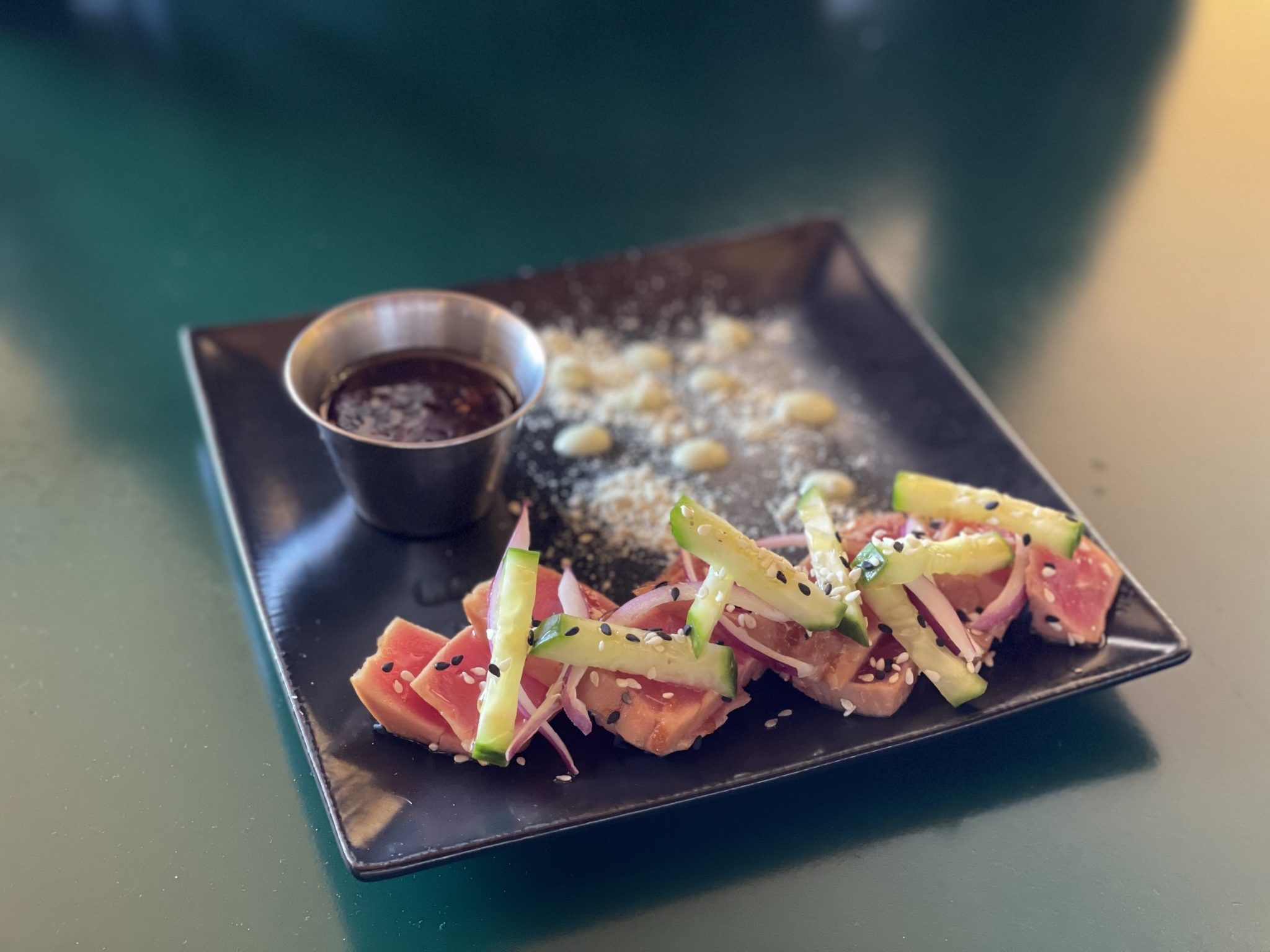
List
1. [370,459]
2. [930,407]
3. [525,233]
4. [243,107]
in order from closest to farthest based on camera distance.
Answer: [370,459], [930,407], [525,233], [243,107]

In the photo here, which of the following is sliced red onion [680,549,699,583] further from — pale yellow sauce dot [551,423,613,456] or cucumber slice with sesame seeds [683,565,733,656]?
pale yellow sauce dot [551,423,613,456]

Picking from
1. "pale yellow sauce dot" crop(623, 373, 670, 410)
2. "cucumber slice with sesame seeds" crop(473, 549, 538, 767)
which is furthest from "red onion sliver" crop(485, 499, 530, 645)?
"pale yellow sauce dot" crop(623, 373, 670, 410)

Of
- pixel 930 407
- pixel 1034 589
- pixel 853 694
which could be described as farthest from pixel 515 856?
pixel 930 407

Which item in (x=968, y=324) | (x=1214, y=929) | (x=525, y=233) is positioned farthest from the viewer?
(x=525, y=233)

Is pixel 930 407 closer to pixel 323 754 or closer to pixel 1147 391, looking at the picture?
pixel 1147 391

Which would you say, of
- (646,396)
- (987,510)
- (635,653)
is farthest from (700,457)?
(635,653)

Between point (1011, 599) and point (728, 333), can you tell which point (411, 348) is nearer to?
point (728, 333)
